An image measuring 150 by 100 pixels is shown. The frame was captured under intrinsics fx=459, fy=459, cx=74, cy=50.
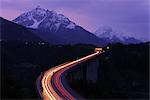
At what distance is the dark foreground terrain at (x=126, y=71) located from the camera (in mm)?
143000

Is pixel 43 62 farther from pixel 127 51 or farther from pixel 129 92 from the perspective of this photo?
pixel 127 51

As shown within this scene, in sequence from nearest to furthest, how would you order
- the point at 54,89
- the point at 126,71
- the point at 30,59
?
the point at 54,89
the point at 30,59
the point at 126,71

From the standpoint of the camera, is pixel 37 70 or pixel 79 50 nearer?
pixel 37 70

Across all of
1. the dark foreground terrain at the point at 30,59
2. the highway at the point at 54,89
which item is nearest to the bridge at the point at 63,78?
the highway at the point at 54,89

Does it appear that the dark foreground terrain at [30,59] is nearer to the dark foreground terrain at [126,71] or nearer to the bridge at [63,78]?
the bridge at [63,78]

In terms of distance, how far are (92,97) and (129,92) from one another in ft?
138

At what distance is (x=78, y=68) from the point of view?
117688 mm

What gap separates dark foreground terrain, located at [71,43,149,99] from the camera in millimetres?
143000

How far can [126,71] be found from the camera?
16450 centimetres

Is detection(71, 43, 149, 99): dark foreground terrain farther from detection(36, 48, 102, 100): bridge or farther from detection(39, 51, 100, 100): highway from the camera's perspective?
detection(39, 51, 100, 100): highway

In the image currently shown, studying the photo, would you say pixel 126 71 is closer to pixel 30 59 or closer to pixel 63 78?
pixel 30 59

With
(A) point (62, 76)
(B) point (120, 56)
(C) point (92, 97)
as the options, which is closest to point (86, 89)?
(C) point (92, 97)

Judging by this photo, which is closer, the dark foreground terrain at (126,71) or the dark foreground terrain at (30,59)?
the dark foreground terrain at (30,59)

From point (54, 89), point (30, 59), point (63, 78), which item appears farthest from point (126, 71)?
point (54, 89)
